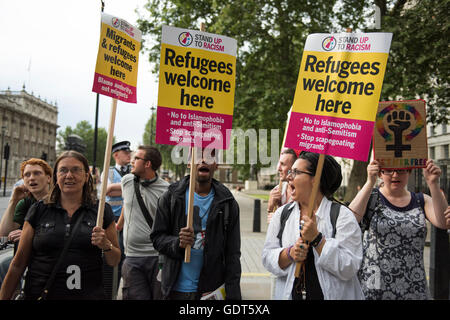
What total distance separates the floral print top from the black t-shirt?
1991 millimetres

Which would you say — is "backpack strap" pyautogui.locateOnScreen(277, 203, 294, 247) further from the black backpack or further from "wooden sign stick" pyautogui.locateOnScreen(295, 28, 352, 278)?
"wooden sign stick" pyautogui.locateOnScreen(295, 28, 352, 278)

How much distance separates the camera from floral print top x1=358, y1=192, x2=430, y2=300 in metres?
3.00

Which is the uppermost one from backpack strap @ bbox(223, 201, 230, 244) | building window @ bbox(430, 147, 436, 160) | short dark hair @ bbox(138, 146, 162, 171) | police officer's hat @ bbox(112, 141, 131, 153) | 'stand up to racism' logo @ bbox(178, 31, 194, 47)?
building window @ bbox(430, 147, 436, 160)

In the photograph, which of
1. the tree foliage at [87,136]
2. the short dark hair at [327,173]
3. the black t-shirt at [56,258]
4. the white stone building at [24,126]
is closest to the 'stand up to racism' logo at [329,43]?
the short dark hair at [327,173]

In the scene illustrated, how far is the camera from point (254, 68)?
53.2ft

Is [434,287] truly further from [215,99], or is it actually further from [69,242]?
[69,242]

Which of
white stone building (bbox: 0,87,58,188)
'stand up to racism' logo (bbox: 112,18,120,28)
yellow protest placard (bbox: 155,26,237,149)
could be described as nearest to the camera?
yellow protest placard (bbox: 155,26,237,149)

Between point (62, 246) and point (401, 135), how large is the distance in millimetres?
2707

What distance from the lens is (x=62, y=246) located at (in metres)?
2.81

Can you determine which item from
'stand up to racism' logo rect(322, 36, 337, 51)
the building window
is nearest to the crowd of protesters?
'stand up to racism' logo rect(322, 36, 337, 51)

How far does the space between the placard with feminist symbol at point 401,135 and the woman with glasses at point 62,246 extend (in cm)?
225

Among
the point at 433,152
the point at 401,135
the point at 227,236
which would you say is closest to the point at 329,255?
the point at 227,236

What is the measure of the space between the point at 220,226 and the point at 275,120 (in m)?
14.0

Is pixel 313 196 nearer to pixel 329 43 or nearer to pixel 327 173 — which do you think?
pixel 327 173
